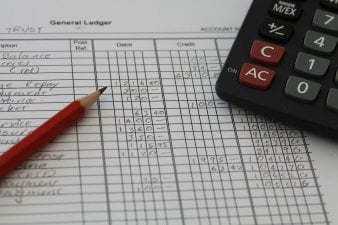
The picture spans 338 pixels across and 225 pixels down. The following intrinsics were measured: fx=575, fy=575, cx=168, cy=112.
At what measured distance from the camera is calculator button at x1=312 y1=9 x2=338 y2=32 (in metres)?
0.51

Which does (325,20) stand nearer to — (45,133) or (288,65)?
(288,65)

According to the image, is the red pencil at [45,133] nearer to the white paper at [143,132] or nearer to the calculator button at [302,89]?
the white paper at [143,132]

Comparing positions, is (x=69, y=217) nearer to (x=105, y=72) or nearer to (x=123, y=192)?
(x=123, y=192)

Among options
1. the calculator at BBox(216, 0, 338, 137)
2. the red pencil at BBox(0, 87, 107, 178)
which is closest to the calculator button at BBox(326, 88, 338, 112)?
the calculator at BBox(216, 0, 338, 137)

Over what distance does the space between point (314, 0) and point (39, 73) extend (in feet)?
0.86

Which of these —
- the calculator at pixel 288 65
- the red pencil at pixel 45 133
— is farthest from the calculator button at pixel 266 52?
the red pencil at pixel 45 133

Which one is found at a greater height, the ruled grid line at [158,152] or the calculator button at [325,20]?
the calculator button at [325,20]

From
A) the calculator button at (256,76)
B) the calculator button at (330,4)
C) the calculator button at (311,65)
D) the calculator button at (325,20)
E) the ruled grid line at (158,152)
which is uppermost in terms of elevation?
the calculator button at (330,4)

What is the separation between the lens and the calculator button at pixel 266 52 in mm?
497

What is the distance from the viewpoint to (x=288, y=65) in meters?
0.50

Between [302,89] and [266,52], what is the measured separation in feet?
0.16

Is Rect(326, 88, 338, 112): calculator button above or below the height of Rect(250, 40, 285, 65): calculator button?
below

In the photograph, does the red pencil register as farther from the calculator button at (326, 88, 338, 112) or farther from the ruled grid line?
the calculator button at (326, 88, 338, 112)

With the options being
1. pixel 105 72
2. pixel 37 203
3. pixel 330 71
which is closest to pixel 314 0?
pixel 330 71
